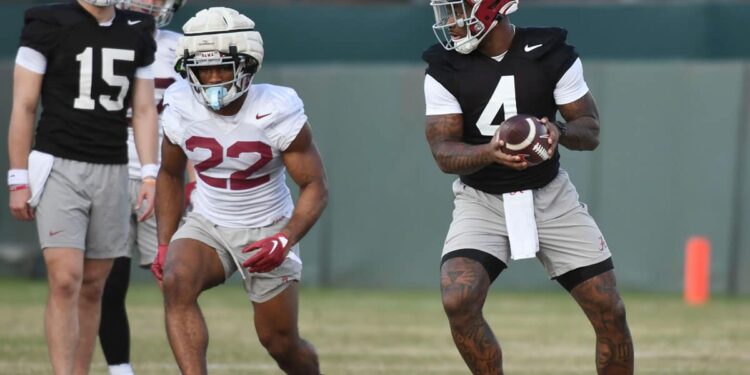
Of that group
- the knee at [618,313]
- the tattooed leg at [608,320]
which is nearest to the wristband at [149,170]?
the tattooed leg at [608,320]

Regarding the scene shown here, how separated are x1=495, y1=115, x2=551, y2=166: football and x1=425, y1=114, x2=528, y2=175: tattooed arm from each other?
1.2 inches

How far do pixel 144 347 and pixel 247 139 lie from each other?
376 centimetres

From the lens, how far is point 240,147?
21.5 ft

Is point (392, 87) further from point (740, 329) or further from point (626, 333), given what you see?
point (626, 333)

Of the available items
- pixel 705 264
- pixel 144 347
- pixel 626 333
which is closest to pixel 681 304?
pixel 705 264

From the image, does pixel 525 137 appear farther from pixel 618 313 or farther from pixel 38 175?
pixel 38 175

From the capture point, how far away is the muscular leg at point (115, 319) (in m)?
7.84

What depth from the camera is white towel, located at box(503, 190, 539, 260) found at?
6.49 m

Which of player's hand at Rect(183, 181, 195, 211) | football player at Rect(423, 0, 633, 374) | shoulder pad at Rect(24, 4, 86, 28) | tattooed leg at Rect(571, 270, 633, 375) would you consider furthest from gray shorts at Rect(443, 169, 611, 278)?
shoulder pad at Rect(24, 4, 86, 28)

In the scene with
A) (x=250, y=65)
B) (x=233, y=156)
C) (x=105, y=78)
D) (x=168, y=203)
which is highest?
(x=250, y=65)

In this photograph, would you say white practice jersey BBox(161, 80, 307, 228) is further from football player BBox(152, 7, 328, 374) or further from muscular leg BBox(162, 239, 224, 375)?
muscular leg BBox(162, 239, 224, 375)

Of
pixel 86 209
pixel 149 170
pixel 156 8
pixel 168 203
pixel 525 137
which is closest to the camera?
pixel 525 137

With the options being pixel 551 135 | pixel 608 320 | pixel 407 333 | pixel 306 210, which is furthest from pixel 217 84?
pixel 407 333

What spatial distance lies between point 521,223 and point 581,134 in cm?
49
